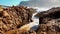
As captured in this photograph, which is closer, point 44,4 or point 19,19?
point 19,19

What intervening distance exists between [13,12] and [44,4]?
10100 millimetres

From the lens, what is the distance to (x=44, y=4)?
94.7 feet

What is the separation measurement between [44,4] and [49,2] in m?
0.82

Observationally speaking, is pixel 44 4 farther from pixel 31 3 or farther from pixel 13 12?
pixel 13 12

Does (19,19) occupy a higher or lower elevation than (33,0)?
lower

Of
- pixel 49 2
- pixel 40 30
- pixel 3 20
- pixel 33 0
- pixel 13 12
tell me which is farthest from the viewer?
pixel 33 0

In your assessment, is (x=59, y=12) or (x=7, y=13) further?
(x=7, y=13)

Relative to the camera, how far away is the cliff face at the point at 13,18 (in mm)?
16288

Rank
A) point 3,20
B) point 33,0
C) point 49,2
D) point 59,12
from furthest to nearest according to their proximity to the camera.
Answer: point 33,0, point 49,2, point 3,20, point 59,12

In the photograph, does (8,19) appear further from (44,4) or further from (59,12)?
(44,4)

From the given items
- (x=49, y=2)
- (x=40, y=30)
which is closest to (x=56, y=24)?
(x=40, y=30)

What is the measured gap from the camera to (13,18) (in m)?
18.4

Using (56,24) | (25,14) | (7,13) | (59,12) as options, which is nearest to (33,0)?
(25,14)

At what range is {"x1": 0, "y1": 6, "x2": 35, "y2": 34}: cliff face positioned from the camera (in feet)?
53.4
